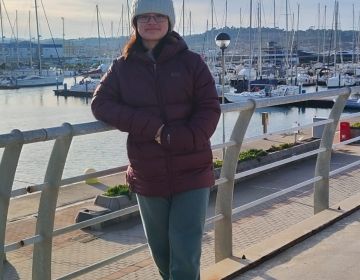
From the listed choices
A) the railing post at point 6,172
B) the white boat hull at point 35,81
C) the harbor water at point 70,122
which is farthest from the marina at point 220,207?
the white boat hull at point 35,81

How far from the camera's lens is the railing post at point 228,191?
453cm

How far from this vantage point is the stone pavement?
23.3 ft

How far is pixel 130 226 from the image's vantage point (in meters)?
9.55

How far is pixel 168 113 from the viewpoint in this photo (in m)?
3.14

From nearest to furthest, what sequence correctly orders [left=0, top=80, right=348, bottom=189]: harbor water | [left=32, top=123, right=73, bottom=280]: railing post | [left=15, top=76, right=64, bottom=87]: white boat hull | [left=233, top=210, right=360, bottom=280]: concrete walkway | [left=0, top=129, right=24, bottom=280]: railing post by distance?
[left=0, top=129, right=24, bottom=280]: railing post → [left=32, top=123, right=73, bottom=280]: railing post → [left=233, top=210, right=360, bottom=280]: concrete walkway → [left=0, top=80, right=348, bottom=189]: harbor water → [left=15, top=76, right=64, bottom=87]: white boat hull

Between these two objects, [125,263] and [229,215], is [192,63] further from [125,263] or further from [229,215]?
[125,263]

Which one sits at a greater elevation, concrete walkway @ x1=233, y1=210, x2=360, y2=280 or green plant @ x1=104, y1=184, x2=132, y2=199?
concrete walkway @ x1=233, y1=210, x2=360, y2=280

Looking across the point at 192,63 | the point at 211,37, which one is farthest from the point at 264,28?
the point at 192,63

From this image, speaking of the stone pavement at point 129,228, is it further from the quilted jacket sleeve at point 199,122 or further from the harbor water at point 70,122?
the quilted jacket sleeve at point 199,122

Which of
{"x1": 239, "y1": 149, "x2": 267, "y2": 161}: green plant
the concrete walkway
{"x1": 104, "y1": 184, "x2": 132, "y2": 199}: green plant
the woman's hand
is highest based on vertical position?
the woman's hand

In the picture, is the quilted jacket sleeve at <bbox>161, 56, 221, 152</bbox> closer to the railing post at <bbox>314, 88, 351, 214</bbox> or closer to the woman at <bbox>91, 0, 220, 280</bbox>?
the woman at <bbox>91, 0, 220, 280</bbox>

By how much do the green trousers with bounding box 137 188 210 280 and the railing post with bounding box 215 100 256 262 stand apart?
1.30m

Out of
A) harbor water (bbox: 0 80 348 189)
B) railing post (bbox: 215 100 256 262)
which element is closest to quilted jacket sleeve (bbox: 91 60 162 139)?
railing post (bbox: 215 100 256 262)

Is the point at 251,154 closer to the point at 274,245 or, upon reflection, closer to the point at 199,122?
the point at 274,245
